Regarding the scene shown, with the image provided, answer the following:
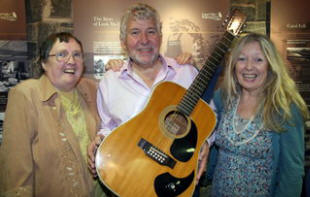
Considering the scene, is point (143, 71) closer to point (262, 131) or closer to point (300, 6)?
point (262, 131)

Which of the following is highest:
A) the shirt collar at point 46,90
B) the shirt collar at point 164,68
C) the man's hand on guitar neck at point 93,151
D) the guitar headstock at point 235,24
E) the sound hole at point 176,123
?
the guitar headstock at point 235,24

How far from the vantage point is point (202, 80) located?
5.77 ft

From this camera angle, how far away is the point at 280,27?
114 inches

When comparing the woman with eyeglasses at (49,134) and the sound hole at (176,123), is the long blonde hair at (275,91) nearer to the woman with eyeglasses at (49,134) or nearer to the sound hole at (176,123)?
the sound hole at (176,123)

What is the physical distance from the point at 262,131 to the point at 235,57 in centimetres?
52

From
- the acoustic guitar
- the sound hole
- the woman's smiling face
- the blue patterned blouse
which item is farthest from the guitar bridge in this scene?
the woman's smiling face

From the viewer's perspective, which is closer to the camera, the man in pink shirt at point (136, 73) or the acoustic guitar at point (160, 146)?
the acoustic guitar at point (160, 146)

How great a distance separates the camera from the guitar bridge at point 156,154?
1576mm

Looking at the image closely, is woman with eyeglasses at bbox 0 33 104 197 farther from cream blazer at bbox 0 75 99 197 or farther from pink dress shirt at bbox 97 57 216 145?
pink dress shirt at bbox 97 57 216 145

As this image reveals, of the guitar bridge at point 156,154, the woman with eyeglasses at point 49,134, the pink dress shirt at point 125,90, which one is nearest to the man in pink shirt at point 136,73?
the pink dress shirt at point 125,90

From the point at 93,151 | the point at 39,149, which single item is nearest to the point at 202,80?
the point at 93,151

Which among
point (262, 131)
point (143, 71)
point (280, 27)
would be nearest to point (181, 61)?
point (143, 71)

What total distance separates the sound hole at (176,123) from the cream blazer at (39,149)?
661 mm

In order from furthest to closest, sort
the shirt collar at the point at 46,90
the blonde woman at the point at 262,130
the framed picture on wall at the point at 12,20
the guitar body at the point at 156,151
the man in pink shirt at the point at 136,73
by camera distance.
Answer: the framed picture on wall at the point at 12,20, the man in pink shirt at the point at 136,73, the shirt collar at the point at 46,90, the blonde woman at the point at 262,130, the guitar body at the point at 156,151
